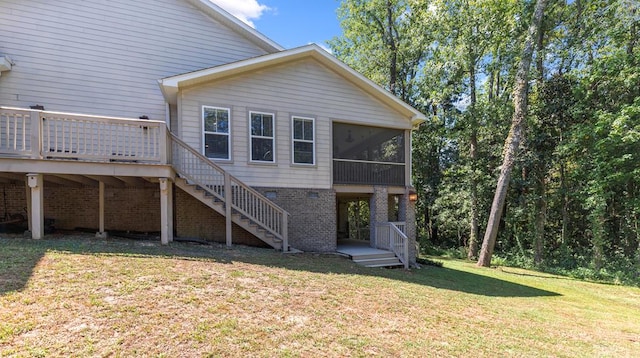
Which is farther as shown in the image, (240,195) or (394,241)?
(394,241)

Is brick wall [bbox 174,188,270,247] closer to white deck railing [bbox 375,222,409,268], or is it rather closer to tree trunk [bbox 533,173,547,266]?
white deck railing [bbox 375,222,409,268]

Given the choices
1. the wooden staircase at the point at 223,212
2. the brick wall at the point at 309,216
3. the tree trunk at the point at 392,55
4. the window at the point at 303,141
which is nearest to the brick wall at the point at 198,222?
the wooden staircase at the point at 223,212

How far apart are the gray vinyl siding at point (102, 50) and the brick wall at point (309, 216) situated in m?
4.85

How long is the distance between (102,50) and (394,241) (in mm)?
11071

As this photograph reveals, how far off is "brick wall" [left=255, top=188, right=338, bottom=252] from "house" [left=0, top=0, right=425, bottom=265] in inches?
1.5

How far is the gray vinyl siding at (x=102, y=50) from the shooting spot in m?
9.32

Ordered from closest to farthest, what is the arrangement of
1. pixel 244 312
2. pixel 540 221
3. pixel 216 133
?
pixel 244 312 < pixel 216 133 < pixel 540 221

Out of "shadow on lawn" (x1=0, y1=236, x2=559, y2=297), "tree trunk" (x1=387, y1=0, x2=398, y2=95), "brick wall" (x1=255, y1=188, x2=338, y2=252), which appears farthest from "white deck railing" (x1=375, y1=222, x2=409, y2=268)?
"tree trunk" (x1=387, y1=0, x2=398, y2=95)

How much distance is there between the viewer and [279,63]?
10.4m

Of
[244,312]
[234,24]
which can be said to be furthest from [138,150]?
[234,24]

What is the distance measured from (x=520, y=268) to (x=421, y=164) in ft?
30.7

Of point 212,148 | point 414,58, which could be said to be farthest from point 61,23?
point 414,58

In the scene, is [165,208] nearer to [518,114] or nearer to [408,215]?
[408,215]

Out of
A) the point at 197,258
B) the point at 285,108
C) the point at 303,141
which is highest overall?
the point at 285,108
